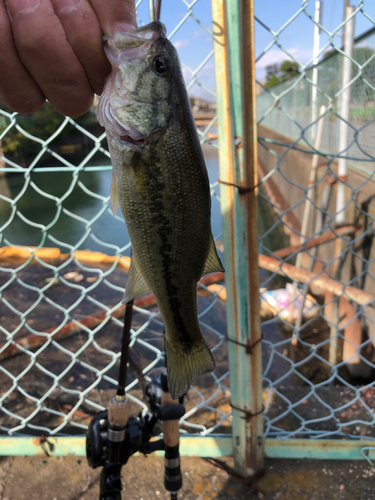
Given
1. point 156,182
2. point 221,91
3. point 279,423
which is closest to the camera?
point 156,182

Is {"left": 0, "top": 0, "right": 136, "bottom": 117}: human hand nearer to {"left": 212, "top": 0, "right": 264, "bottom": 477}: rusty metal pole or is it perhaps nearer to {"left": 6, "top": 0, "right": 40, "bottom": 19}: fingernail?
{"left": 6, "top": 0, "right": 40, "bottom": 19}: fingernail

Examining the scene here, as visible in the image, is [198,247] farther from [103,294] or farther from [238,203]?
[103,294]

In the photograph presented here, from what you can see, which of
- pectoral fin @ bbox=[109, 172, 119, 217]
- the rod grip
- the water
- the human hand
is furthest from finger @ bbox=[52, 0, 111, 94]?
the water

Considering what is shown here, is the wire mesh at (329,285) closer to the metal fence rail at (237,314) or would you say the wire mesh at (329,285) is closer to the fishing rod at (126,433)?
the metal fence rail at (237,314)

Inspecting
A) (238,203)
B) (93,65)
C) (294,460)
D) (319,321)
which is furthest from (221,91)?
(319,321)

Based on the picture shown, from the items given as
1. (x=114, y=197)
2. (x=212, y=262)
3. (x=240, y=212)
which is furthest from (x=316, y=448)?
(x=114, y=197)

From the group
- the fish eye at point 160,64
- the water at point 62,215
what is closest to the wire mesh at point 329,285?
the fish eye at point 160,64
